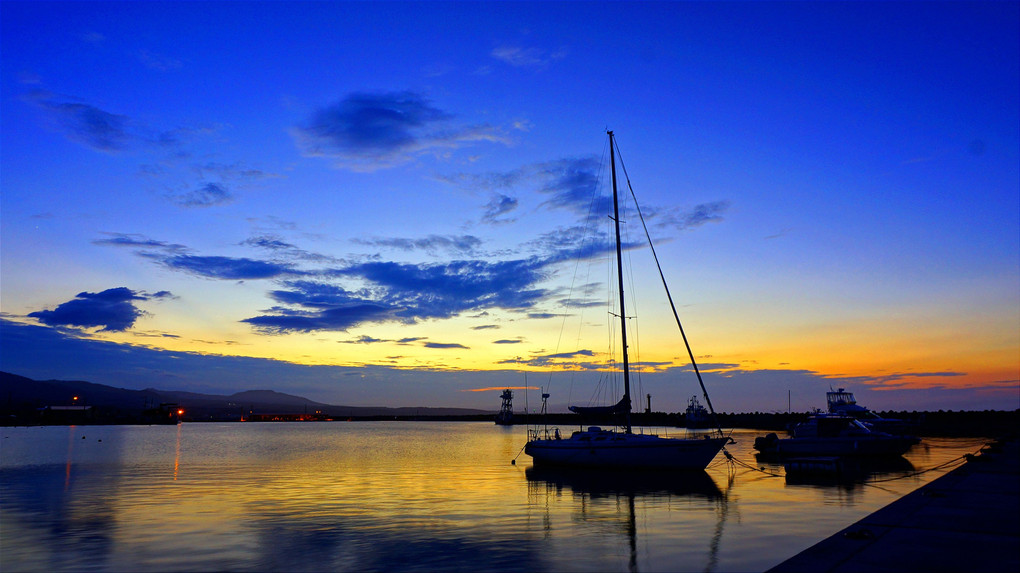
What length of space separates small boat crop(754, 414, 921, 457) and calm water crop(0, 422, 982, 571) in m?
3.75

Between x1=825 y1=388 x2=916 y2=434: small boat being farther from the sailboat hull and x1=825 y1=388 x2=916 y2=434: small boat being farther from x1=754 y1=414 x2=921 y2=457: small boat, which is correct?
the sailboat hull

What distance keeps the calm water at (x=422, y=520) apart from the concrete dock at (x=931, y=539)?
3491mm

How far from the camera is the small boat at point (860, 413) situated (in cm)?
6956

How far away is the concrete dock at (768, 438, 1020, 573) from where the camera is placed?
41.2 ft

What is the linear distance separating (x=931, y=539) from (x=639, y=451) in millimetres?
28052

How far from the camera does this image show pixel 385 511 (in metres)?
29.4

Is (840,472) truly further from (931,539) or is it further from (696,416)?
(696,416)

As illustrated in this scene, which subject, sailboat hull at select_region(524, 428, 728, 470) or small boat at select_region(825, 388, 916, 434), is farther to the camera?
small boat at select_region(825, 388, 916, 434)

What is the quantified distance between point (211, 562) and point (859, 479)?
37.2 metres

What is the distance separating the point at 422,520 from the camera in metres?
26.8

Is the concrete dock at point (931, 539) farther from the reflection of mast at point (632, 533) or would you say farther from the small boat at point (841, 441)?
the small boat at point (841, 441)

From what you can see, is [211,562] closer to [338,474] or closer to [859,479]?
[338,474]

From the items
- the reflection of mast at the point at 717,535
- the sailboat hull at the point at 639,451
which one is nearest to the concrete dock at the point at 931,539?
the reflection of mast at the point at 717,535

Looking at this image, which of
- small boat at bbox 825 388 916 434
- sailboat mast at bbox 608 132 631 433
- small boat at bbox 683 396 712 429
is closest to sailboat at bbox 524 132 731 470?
sailboat mast at bbox 608 132 631 433
